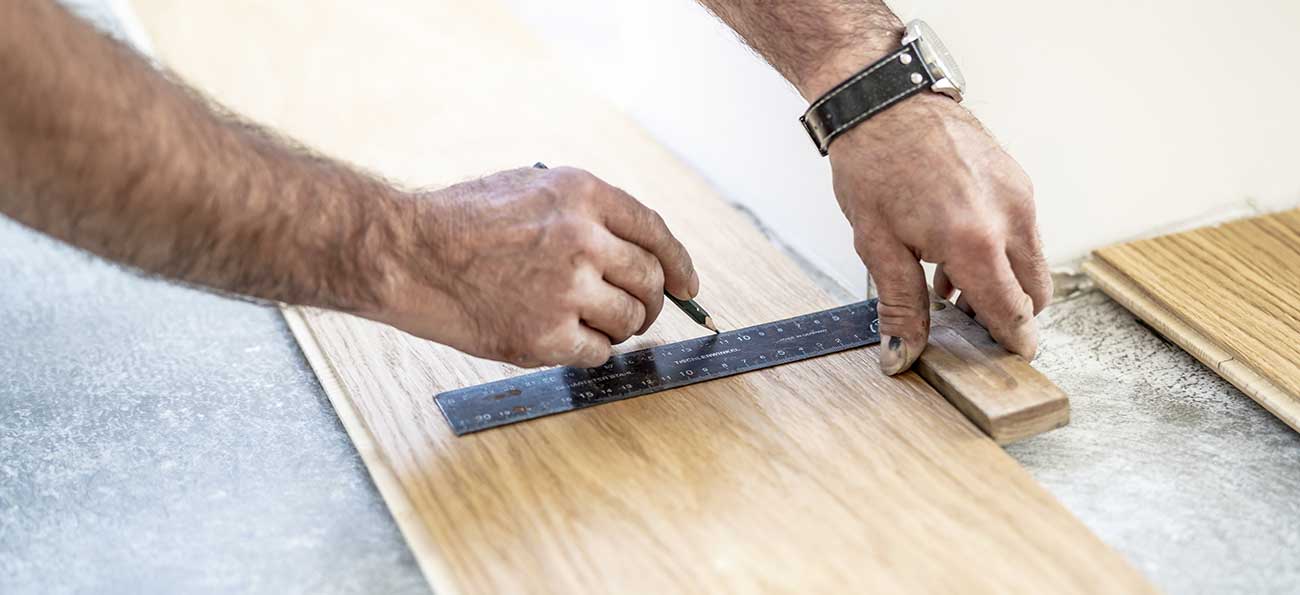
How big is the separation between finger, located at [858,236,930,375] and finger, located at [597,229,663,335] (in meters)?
0.26

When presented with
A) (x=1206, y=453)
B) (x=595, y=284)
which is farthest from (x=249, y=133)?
(x=1206, y=453)

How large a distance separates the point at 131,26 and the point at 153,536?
74.9 inches

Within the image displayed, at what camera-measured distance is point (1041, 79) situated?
5.47 feet

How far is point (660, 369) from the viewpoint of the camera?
1.58 m

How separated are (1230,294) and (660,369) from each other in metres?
0.84

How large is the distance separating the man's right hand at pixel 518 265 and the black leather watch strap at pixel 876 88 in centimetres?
27

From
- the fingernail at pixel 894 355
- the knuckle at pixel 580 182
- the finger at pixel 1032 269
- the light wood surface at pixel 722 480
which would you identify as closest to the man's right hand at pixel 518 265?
the knuckle at pixel 580 182

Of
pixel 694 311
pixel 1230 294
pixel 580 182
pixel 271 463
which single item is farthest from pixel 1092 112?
pixel 271 463

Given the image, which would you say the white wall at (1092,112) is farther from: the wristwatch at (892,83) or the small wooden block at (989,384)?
the small wooden block at (989,384)

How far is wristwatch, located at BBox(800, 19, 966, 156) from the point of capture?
1.46 meters

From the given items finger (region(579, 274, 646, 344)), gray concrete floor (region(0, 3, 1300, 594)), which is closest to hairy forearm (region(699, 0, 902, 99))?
finger (region(579, 274, 646, 344))

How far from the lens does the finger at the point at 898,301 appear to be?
1.46 m

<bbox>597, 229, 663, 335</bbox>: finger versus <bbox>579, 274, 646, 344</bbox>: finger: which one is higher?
<bbox>597, 229, 663, 335</bbox>: finger

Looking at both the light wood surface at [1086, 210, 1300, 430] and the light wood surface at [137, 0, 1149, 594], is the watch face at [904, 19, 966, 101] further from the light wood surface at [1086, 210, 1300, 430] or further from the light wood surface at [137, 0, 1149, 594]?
the light wood surface at [1086, 210, 1300, 430]
